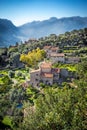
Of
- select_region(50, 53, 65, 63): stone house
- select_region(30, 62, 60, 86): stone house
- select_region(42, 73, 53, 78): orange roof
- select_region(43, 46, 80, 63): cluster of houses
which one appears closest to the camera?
select_region(30, 62, 60, 86): stone house

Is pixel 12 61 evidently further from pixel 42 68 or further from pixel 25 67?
pixel 42 68

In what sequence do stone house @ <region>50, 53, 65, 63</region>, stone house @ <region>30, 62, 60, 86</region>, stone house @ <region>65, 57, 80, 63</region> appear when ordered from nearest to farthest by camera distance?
stone house @ <region>30, 62, 60, 86</region>
stone house @ <region>65, 57, 80, 63</region>
stone house @ <region>50, 53, 65, 63</region>

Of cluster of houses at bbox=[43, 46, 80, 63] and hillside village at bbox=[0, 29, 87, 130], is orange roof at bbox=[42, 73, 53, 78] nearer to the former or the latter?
hillside village at bbox=[0, 29, 87, 130]

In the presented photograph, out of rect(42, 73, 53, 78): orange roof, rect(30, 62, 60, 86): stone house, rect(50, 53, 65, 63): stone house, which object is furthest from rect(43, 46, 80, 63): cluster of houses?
rect(42, 73, 53, 78): orange roof

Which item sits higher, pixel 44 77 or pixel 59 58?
pixel 59 58

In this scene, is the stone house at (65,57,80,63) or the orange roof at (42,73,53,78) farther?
the stone house at (65,57,80,63)

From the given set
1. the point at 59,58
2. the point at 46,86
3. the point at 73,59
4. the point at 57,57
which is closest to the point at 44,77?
the point at 46,86

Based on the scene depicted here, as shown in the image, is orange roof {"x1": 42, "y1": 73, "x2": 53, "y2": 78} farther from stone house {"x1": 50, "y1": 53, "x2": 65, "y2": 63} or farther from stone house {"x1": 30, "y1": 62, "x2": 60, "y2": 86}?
stone house {"x1": 50, "y1": 53, "x2": 65, "y2": 63}

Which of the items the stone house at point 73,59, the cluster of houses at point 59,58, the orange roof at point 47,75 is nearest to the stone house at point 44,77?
the orange roof at point 47,75

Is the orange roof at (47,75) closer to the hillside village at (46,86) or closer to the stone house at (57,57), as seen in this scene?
the hillside village at (46,86)

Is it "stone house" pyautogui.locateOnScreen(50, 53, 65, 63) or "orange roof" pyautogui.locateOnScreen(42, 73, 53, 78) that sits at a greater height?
"stone house" pyautogui.locateOnScreen(50, 53, 65, 63)

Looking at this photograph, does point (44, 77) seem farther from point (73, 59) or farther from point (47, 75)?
point (73, 59)
